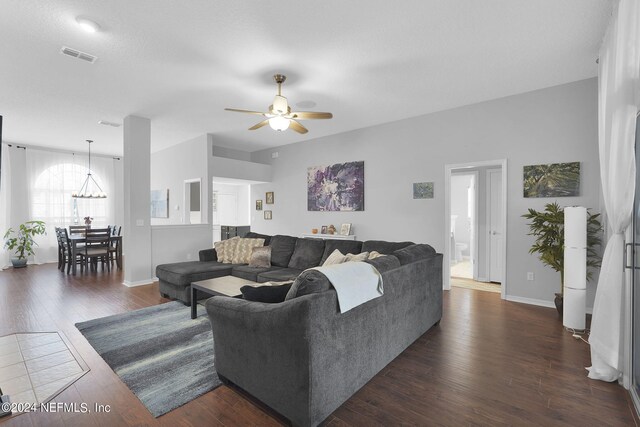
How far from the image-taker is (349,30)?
2.92m

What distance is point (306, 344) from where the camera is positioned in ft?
5.55

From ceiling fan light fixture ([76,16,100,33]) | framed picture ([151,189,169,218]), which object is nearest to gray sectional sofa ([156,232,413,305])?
ceiling fan light fixture ([76,16,100,33])

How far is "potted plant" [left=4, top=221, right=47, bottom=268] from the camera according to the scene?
6.96 metres

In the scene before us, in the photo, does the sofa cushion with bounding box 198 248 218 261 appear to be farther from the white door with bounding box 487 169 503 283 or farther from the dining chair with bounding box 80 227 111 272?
the white door with bounding box 487 169 503 283

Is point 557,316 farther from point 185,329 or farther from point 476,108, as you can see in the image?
point 185,329

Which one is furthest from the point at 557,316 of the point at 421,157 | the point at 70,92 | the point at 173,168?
the point at 173,168

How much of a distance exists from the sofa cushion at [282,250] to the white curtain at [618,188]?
364 centimetres

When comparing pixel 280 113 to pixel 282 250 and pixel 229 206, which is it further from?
pixel 229 206

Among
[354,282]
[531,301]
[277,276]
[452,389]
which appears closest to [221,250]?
[277,276]

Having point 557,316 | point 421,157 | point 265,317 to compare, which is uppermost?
point 421,157

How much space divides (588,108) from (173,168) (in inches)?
324

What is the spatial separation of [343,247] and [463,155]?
2.55 metres

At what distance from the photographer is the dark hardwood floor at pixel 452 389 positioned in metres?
1.94

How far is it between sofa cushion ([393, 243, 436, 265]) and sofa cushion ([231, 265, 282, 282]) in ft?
6.95
